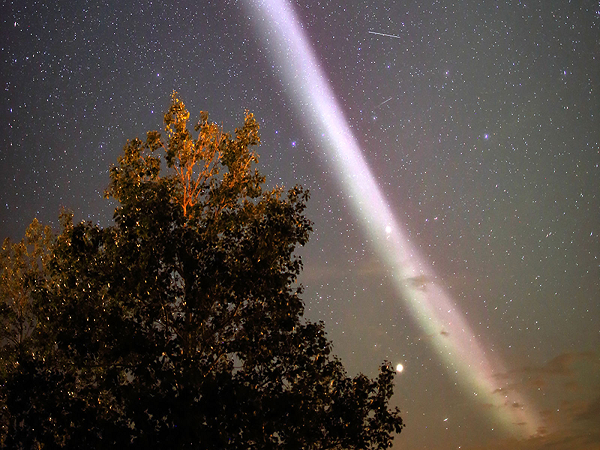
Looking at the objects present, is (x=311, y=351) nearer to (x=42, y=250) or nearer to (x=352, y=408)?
(x=352, y=408)

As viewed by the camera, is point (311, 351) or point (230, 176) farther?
point (230, 176)

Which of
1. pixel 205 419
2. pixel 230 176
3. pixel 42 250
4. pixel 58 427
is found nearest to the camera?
pixel 205 419

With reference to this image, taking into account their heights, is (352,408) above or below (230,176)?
below

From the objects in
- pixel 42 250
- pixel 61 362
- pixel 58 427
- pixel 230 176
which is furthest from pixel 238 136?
pixel 42 250

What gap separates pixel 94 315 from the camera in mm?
11375

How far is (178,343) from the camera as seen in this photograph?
1100 cm

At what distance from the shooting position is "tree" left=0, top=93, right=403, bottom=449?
1018 centimetres

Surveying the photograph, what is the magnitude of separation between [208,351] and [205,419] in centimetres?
165

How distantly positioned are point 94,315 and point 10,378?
1885 millimetres

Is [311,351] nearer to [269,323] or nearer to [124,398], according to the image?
[269,323]

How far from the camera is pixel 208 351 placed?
11445mm

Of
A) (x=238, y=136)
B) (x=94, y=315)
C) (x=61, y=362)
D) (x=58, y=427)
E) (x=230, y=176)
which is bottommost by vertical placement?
(x=58, y=427)

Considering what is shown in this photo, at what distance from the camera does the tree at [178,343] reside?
10.2 meters

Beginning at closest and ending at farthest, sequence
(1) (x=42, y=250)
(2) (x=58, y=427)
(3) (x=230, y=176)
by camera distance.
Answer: (2) (x=58, y=427), (3) (x=230, y=176), (1) (x=42, y=250)
